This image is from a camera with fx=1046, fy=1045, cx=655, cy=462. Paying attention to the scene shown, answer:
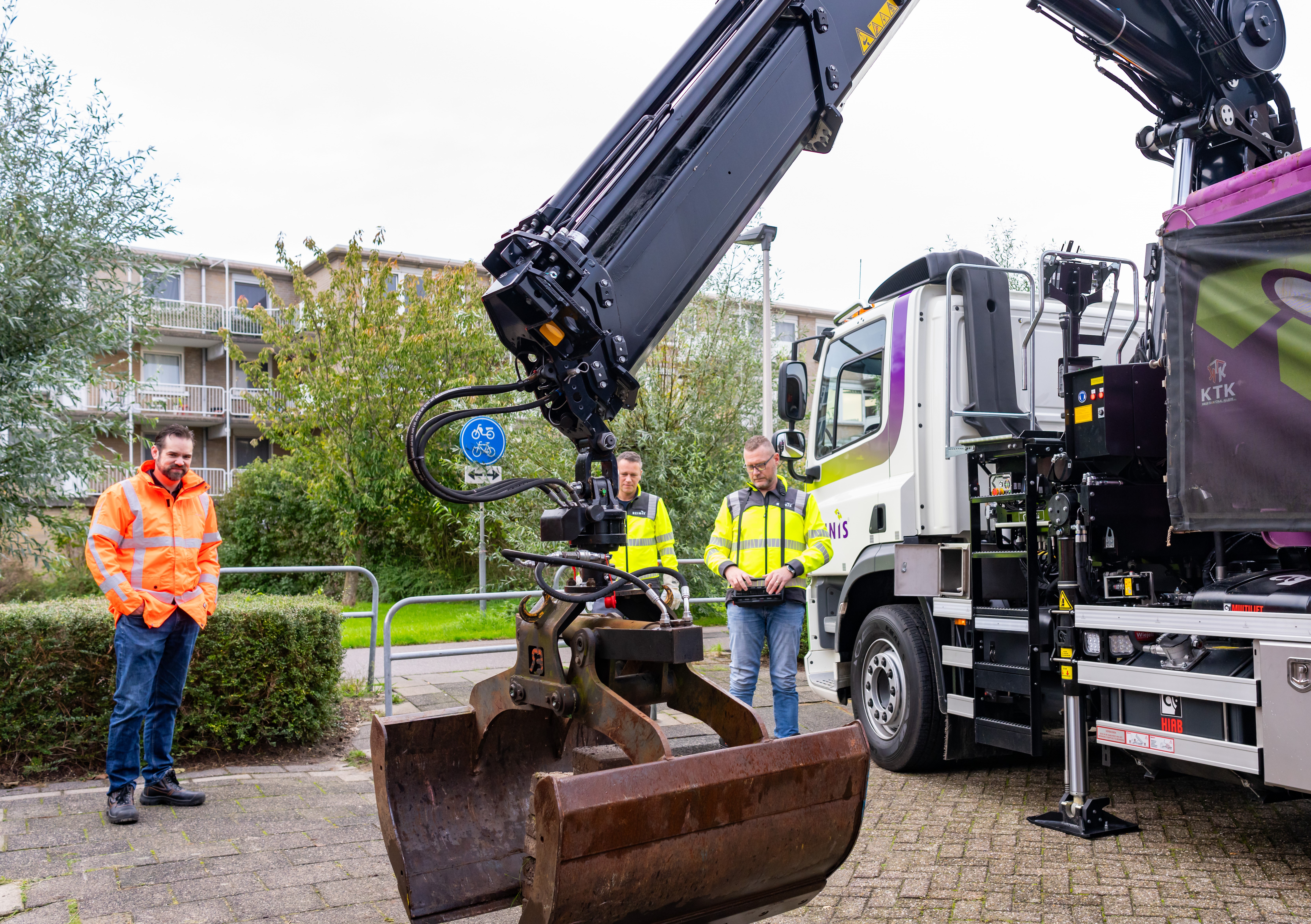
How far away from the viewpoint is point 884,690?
264 inches

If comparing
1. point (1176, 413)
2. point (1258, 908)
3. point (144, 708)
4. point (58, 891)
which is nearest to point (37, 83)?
point (144, 708)

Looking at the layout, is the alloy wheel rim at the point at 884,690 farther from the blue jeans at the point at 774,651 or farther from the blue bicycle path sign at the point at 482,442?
the blue bicycle path sign at the point at 482,442

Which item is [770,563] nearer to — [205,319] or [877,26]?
[877,26]

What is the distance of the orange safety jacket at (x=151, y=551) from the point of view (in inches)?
207

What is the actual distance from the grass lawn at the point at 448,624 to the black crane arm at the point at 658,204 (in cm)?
788

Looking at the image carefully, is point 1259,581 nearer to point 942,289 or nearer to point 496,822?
point 942,289

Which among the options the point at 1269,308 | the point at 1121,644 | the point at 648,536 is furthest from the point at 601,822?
the point at 648,536

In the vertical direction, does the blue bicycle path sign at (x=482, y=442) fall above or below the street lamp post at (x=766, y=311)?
below

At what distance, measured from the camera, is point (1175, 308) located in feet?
15.5

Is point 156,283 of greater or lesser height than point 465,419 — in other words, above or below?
above

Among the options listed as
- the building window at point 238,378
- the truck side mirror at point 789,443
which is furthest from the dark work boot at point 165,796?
the building window at point 238,378

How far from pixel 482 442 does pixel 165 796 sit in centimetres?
577

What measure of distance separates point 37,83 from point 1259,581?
1258 centimetres

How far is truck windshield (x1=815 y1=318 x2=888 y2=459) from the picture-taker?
685 centimetres
